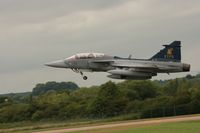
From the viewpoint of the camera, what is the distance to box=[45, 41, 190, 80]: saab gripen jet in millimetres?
56219

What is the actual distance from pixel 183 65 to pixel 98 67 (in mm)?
8477

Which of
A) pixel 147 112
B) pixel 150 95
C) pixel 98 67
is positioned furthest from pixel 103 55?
pixel 150 95

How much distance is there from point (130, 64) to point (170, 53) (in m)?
4.54

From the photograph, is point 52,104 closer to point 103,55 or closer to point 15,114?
point 15,114

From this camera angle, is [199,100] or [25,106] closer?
[199,100]

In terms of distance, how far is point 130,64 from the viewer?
56.8m

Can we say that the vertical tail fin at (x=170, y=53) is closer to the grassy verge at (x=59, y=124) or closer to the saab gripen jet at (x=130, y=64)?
the saab gripen jet at (x=130, y=64)

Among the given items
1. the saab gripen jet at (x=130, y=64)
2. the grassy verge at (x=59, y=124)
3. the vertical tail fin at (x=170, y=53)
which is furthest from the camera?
the grassy verge at (x=59, y=124)

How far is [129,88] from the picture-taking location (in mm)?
150000

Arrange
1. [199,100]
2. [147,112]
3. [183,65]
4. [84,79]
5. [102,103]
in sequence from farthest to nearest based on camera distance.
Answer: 1. [102,103]
2. [199,100]
3. [147,112]
4. [183,65]
5. [84,79]

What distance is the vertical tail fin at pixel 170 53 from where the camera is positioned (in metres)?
58.4

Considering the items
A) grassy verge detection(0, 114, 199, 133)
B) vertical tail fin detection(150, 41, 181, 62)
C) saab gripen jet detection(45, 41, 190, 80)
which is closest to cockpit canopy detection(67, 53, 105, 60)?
saab gripen jet detection(45, 41, 190, 80)

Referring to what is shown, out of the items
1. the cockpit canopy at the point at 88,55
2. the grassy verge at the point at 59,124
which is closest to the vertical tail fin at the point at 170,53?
the cockpit canopy at the point at 88,55

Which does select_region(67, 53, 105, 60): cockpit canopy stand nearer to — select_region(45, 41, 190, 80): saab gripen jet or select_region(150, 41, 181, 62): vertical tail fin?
select_region(45, 41, 190, 80): saab gripen jet
